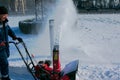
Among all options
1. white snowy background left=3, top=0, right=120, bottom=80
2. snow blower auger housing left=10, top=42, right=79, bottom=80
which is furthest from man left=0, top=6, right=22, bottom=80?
white snowy background left=3, top=0, right=120, bottom=80

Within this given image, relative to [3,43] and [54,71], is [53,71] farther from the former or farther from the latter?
[3,43]

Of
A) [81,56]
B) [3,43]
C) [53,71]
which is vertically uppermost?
[3,43]

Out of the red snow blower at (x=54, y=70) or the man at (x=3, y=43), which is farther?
the red snow blower at (x=54, y=70)

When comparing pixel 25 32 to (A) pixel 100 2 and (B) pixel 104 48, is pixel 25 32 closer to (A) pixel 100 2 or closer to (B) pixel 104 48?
(B) pixel 104 48

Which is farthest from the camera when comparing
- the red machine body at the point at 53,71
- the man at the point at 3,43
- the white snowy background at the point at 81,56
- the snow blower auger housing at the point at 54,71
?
the white snowy background at the point at 81,56

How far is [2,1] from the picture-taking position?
69.9 meters

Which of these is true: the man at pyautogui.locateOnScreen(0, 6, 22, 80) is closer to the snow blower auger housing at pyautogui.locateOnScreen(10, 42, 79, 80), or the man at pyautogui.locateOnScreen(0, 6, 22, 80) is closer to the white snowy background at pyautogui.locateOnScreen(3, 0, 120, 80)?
the snow blower auger housing at pyautogui.locateOnScreen(10, 42, 79, 80)

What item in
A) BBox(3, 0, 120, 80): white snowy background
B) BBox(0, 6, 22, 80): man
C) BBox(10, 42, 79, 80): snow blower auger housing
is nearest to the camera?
BBox(0, 6, 22, 80): man

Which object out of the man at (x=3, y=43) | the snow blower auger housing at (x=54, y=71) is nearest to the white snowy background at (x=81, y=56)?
the snow blower auger housing at (x=54, y=71)

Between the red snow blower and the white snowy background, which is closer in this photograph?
the red snow blower

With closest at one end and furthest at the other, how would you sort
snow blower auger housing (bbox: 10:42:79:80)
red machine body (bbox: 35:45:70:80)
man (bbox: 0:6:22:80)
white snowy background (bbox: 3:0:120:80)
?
man (bbox: 0:6:22:80) → snow blower auger housing (bbox: 10:42:79:80) → red machine body (bbox: 35:45:70:80) → white snowy background (bbox: 3:0:120:80)

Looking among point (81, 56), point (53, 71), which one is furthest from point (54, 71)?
point (81, 56)

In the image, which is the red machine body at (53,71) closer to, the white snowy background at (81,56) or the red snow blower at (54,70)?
the red snow blower at (54,70)

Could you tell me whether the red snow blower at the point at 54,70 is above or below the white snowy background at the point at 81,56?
above
